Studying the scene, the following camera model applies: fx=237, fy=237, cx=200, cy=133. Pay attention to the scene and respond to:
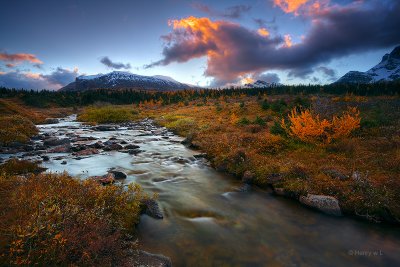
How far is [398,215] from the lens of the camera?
28.7ft

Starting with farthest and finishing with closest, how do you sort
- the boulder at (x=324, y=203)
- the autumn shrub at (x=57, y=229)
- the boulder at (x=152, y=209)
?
the boulder at (x=324, y=203), the boulder at (x=152, y=209), the autumn shrub at (x=57, y=229)

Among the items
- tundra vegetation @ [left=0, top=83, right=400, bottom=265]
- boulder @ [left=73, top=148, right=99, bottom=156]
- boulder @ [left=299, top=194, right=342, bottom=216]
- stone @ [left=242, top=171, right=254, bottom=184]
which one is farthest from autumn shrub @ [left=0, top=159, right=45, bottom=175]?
boulder @ [left=299, top=194, right=342, bottom=216]

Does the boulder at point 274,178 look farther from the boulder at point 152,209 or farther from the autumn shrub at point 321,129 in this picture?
the boulder at point 152,209

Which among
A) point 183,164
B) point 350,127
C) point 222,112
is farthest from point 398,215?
point 222,112

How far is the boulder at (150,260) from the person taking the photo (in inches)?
225

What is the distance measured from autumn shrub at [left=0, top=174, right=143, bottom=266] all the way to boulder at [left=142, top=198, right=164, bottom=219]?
1480 millimetres

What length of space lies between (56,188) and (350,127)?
17.6 metres

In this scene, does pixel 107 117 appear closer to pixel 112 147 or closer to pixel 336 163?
pixel 112 147

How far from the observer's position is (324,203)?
9.68 m

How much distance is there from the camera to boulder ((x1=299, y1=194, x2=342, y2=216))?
942 cm

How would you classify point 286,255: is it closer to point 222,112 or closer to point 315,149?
point 315,149

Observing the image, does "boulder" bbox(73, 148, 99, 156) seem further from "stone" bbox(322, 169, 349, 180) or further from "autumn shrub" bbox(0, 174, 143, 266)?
"stone" bbox(322, 169, 349, 180)

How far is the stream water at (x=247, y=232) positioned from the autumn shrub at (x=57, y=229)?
5.72ft

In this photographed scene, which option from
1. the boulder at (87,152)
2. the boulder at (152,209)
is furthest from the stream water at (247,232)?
the boulder at (87,152)
